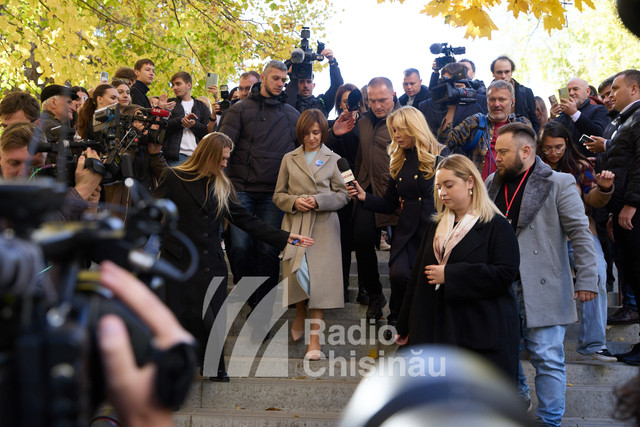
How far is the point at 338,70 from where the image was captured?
908 centimetres

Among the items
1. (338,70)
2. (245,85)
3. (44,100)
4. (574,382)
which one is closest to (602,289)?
(574,382)

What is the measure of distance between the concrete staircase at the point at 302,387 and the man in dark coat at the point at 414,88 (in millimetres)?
3055

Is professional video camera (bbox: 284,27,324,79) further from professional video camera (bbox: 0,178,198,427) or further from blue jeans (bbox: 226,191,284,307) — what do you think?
professional video camera (bbox: 0,178,198,427)

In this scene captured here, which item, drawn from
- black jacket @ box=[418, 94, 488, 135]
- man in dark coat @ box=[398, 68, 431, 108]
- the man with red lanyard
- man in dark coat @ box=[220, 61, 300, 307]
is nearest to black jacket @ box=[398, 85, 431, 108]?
man in dark coat @ box=[398, 68, 431, 108]

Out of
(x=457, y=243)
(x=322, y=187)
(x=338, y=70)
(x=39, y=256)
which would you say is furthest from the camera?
(x=338, y=70)

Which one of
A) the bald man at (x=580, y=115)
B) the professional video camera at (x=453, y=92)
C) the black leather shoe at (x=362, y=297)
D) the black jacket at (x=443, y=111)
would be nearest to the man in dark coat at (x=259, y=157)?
the black leather shoe at (x=362, y=297)

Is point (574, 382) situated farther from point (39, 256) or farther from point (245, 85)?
point (39, 256)

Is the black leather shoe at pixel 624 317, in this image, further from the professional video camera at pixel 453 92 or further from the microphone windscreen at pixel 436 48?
the microphone windscreen at pixel 436 48

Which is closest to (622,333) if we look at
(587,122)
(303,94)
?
(587,122)

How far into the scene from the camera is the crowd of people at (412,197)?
4723 millimetres

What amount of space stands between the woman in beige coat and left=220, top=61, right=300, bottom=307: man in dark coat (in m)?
0.37

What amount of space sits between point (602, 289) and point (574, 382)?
0.78 metres

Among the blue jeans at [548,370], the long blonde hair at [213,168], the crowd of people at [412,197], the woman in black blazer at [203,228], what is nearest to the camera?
the crowd of people at [412,197]

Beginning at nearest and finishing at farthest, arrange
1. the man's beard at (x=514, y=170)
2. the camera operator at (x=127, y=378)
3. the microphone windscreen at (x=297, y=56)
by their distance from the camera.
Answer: the camera operator at (x=127, y=378)
the man's beard at (x=514, y=170)
the microphone windscreen at (x=297, y=56)
